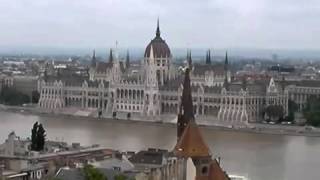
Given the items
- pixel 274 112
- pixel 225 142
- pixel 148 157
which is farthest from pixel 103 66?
pixel 148 157

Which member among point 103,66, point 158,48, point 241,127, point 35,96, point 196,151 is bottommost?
point 241,127

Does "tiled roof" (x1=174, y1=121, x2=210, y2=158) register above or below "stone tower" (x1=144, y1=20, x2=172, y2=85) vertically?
below

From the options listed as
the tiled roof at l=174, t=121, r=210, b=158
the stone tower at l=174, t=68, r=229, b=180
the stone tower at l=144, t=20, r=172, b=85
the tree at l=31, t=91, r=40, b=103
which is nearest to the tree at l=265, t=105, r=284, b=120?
the stone tower at l=144, t=20, r=172, b=85

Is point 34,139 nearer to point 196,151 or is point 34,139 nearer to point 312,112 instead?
point 196,151

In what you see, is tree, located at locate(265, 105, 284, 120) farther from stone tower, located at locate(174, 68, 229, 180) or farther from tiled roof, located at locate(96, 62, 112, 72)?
stone tower, located at locate(174, 68, 229, 180)

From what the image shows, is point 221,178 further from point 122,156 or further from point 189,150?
point 122,156

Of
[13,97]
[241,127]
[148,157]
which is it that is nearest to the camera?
[148,157]
